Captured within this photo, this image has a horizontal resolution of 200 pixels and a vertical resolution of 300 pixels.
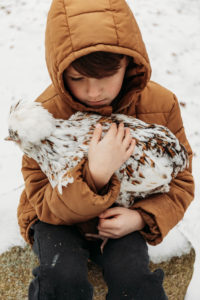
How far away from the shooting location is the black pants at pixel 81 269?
4.84 feet

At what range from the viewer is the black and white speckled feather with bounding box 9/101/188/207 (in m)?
1.44

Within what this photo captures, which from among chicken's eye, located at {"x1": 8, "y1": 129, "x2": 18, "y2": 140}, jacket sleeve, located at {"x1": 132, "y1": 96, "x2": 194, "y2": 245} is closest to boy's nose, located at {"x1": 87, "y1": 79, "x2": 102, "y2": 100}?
chicken's eye, located at {"x1": 8, "y1": 129, "x2": 18, "y2": 140}

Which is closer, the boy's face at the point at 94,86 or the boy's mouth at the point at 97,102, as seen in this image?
the boy's face at the point at 94,86

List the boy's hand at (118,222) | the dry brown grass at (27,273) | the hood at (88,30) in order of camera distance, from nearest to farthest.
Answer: the hood at (88,30) → the boy's hand at (118,222) → the dry brown grass at (27,273)

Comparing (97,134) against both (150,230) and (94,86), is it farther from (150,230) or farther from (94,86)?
(150,230)

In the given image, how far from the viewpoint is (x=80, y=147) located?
1.51m

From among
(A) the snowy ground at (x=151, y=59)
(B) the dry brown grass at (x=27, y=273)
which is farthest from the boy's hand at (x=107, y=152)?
(A) the snowy ground at (x=151, y=59)

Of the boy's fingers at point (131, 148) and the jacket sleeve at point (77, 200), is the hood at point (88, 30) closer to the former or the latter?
the boy's fingers at point (131, 148)

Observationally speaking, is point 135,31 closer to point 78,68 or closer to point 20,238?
point 78,68

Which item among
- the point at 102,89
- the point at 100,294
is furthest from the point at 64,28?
the point at 100,294

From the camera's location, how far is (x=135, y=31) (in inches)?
57.9

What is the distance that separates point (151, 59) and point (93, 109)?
3052 mm

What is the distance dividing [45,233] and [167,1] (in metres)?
5.05

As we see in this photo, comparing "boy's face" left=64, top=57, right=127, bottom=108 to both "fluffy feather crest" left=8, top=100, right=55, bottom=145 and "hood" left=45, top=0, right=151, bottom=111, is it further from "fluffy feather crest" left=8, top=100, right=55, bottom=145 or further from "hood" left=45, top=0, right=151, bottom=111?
"fluffy feather crest" left=8, top=100, right=55, bottom=145
